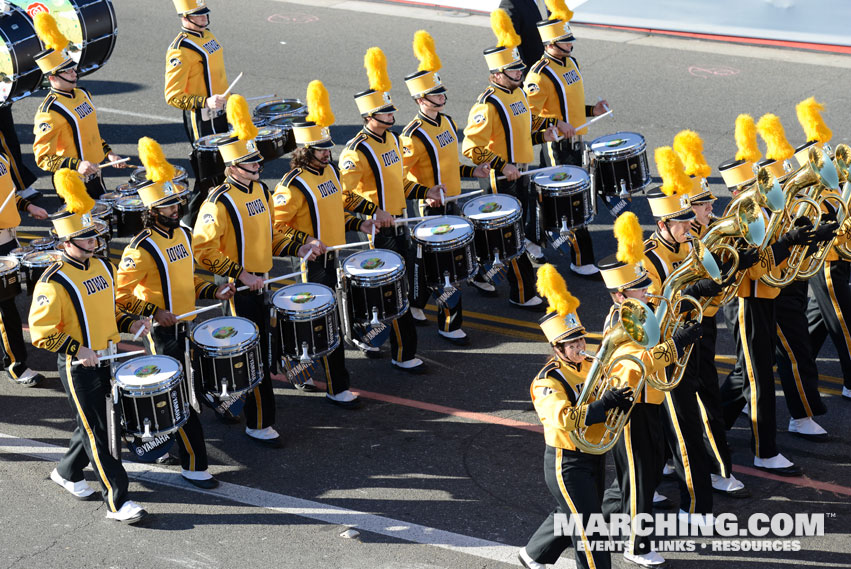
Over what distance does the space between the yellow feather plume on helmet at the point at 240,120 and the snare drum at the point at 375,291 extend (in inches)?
45.9

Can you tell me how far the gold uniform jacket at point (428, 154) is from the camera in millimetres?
10641

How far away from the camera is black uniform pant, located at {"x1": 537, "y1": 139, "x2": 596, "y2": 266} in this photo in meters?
11.6

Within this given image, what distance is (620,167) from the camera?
1131cm

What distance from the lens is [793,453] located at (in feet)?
29.3

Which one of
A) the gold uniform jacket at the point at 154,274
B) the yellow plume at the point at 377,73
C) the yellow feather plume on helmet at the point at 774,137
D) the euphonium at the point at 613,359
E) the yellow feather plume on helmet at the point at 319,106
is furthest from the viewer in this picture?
the yellow plume at the point at 377,73

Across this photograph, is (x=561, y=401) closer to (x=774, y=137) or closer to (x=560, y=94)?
(x=774, y=137)

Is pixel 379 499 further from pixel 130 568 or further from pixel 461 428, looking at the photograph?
pixel 130 568

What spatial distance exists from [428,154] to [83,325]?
3.48 metres

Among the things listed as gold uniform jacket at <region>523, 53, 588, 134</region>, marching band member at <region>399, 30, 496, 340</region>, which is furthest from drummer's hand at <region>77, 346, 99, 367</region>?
gold uniform jacket at <region>523, 53, 588, 134</region>

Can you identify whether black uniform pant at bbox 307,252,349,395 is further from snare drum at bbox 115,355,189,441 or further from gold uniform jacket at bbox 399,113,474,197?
snare drum at bbox 115,355,189,441

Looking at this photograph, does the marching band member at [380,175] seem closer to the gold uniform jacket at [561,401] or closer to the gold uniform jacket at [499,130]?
the gold uniform jacket at [499,130]

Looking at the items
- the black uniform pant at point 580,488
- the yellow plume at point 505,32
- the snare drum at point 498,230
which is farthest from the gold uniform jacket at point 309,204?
the black uniform pant at point 580,488

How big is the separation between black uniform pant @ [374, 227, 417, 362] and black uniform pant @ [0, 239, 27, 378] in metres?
2.80

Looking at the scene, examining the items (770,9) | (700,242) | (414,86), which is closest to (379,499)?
(700,242)
